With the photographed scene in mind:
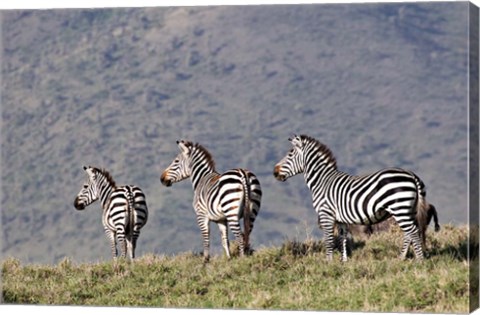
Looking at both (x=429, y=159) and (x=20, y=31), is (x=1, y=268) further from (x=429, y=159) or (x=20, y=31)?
(x=20, y=31)

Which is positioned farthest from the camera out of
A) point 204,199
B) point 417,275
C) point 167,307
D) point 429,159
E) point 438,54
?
point 438,54

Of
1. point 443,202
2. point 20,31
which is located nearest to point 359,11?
point 20,31

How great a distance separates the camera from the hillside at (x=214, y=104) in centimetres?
10025

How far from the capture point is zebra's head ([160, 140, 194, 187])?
20.5 meters

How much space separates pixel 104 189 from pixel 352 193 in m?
5.07

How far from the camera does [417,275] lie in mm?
16266

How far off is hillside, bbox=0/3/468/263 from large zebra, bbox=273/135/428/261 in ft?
227

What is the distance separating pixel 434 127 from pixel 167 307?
96599 mm

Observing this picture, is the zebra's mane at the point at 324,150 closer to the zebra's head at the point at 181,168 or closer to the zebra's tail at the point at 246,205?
the zebra's tail at the point at 246,205

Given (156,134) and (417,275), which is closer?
(417,275)

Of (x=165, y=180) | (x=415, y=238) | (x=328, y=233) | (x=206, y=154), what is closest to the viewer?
(x=415, y=238)

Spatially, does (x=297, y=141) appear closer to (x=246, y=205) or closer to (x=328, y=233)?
(x=246, y=205)

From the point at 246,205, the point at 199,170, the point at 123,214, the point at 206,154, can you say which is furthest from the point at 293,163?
the point at 123,214

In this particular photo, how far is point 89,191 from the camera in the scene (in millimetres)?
21375
